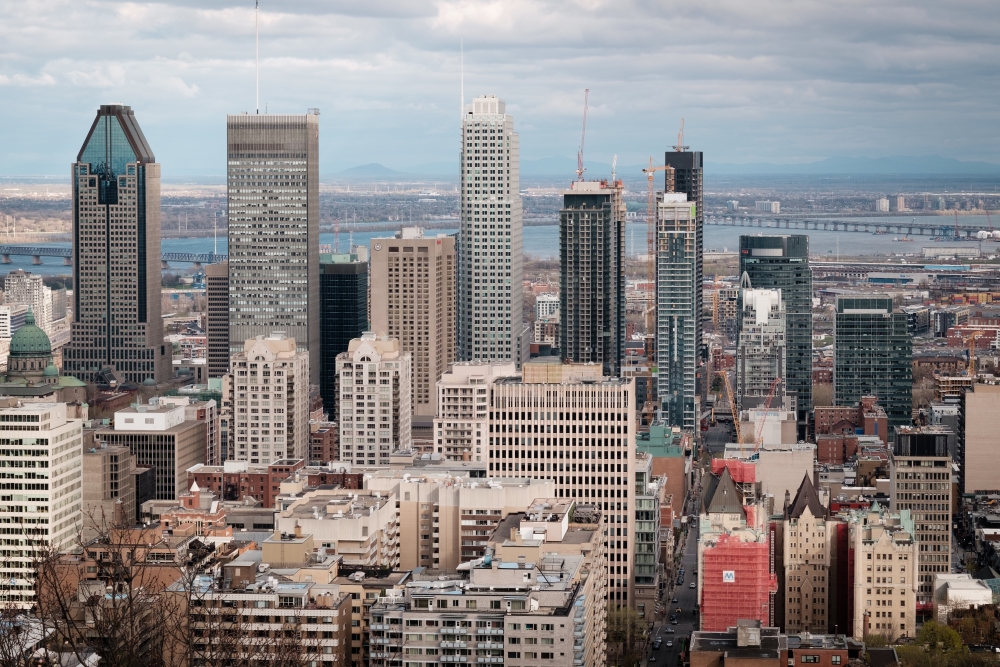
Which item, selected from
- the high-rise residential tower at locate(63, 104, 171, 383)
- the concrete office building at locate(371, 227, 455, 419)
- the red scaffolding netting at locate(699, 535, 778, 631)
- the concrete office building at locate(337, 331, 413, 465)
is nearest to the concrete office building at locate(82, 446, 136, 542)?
the concrete office building at locate(337, 331, 413, 465)

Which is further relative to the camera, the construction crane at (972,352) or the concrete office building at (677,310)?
the concrete office building at (677,310)

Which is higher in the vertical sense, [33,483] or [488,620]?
[33,483]

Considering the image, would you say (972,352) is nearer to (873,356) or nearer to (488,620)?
(873,356)

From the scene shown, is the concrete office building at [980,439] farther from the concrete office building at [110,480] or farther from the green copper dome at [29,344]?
the green copper dome at [29,344]

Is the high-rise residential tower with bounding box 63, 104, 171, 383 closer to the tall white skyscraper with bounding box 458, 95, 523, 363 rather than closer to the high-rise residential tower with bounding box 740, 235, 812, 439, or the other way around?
the tall white skyscraper with bounding box 458, 95, 523, 363

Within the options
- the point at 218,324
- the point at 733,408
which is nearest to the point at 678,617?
the point at 733,408

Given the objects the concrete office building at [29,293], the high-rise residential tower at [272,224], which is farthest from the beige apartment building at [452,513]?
the concrete office building at [29,293]

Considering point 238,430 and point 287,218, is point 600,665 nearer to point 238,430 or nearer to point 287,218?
point 238,430
